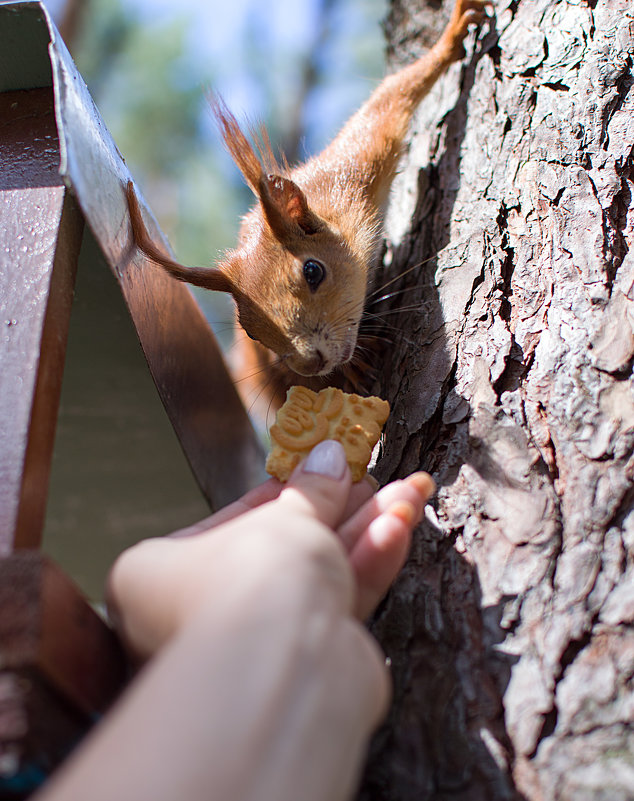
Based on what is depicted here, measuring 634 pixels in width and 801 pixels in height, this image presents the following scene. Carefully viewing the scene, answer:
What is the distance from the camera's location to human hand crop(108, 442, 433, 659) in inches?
24.1

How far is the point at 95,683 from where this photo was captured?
66cm

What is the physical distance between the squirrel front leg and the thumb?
1107mm

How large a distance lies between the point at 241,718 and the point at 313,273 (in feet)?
4.00

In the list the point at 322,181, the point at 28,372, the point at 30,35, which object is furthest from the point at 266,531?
Answer: the point at 322,181

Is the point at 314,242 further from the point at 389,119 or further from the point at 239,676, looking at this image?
the point at 239,676

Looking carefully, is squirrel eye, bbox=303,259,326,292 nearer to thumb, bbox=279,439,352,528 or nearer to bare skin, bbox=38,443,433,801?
Answer: thumb, bbox=279,439,352,528

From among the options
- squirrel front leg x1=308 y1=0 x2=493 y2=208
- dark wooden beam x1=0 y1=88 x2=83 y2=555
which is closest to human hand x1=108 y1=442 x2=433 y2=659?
dark wooden beam x1=0 y1=88 x2=83 y2=555

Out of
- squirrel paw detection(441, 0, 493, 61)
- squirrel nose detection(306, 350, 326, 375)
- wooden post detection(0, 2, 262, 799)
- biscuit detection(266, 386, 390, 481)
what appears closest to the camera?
wooden post detection(0, 2, 262, 799)

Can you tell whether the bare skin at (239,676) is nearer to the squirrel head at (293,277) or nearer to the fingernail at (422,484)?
the fingernail at (422,484)

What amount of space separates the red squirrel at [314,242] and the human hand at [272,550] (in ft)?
2.30

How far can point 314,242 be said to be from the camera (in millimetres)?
1663

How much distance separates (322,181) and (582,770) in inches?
58.7

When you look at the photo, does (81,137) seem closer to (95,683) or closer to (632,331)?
(95,683)

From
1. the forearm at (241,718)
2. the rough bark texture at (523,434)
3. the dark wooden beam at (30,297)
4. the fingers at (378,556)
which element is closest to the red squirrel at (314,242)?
the rough bark texture at (523,434)
